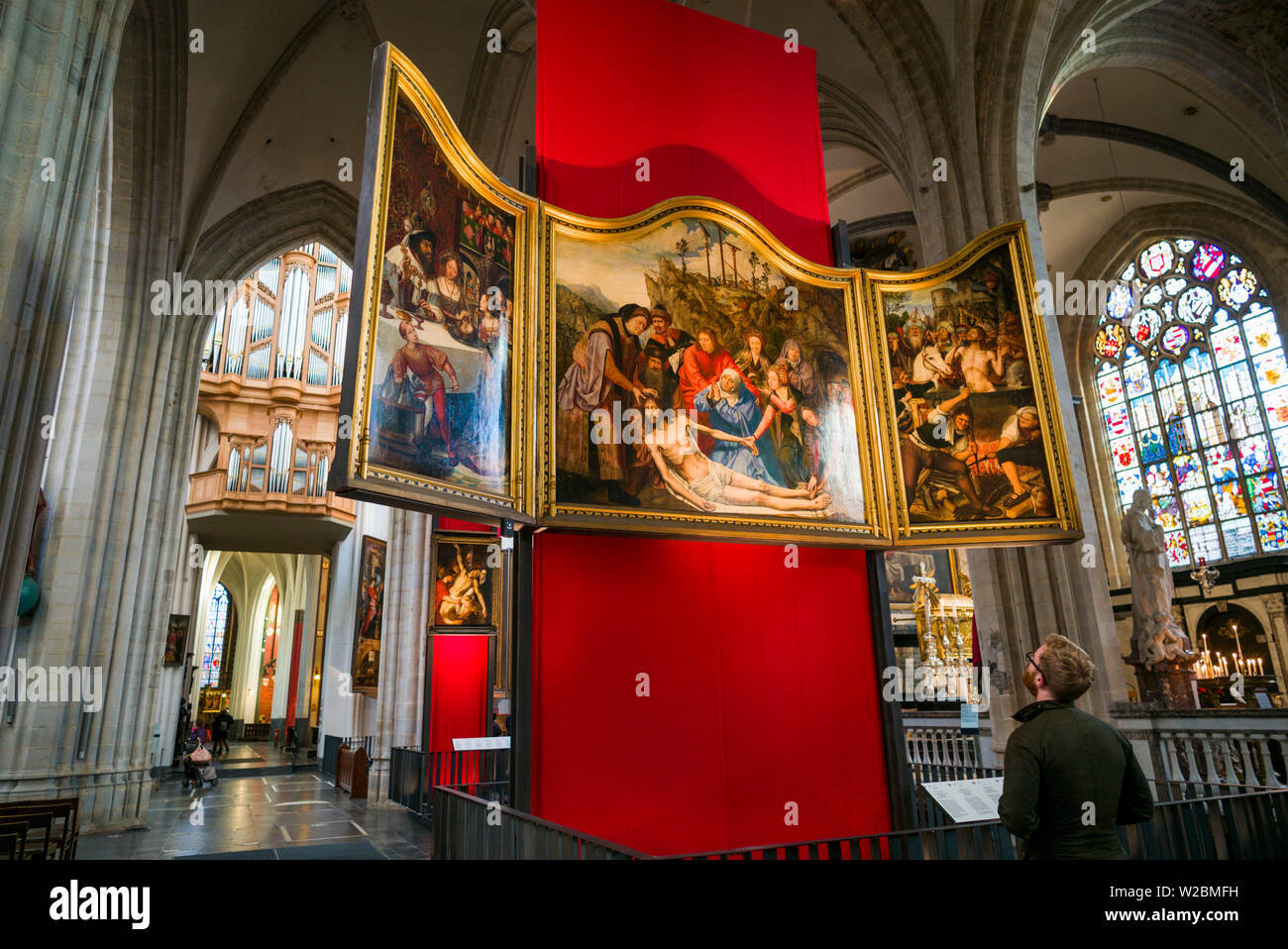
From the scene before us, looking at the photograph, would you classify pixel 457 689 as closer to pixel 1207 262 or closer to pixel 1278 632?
pixel 1278 632

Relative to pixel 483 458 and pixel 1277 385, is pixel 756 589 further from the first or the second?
pixel 1277 385

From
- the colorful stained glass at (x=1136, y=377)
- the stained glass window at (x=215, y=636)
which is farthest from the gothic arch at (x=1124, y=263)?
the stained glass window at (x=215, y=636)

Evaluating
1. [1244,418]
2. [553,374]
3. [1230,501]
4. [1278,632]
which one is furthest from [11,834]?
[1244,418]

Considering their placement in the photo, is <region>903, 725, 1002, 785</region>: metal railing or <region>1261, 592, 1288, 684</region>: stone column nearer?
<region>903, 725, 1002, 785</region>: metal railing

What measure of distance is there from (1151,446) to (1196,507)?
2.22 m

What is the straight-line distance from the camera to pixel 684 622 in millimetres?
5352

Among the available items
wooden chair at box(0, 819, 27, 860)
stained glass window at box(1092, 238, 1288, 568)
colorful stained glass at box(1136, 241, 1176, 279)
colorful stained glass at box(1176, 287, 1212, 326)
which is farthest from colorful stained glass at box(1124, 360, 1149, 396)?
wooden chair at box(0, 819, 27, 860)

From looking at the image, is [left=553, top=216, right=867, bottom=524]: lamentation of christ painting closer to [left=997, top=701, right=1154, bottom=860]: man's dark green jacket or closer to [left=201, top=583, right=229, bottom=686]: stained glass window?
[left=997, top=701, right=1154, bottom=860]: man's dark green jacket

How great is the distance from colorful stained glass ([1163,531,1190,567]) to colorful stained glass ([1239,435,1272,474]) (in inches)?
90.0

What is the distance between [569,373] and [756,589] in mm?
2139

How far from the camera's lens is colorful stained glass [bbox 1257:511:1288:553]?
18359 millimetres

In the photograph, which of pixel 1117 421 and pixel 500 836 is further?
pixel 1117 421

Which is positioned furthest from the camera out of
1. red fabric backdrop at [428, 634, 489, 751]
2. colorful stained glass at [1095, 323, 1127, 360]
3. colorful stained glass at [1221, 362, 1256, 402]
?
colorful stained glass at [1095, 323, 1127, 360]

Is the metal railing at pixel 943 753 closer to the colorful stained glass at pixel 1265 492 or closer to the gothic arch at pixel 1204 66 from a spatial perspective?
the colorful stained glass at pixel 1265 492
